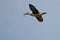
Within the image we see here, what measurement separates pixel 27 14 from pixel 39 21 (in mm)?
3248

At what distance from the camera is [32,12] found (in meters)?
93.7

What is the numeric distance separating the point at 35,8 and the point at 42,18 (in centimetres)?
354

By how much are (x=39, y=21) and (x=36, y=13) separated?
2594mm

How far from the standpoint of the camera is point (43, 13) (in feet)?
305

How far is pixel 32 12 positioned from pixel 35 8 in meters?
0.96

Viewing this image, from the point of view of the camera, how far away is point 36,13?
93812mm

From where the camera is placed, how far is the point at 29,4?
9306 centimetres

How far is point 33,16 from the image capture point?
93.4 metres

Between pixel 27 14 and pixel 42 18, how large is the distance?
3389 mm

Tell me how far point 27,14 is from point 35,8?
1.43 metres

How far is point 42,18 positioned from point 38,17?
0.60 m

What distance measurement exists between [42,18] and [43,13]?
320cm

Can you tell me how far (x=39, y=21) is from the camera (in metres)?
96.1
